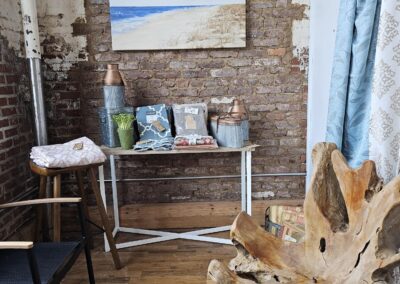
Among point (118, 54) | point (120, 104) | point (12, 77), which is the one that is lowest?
point (120, 104)

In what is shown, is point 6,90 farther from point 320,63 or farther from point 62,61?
point 320,63

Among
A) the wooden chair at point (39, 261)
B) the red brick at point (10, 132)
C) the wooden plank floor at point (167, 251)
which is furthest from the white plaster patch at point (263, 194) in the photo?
the red brick at point (10, 132)

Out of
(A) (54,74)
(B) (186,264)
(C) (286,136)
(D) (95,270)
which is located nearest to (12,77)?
(A) (54,74)

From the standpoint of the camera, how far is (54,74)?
8.60 feet

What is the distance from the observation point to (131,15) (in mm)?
2521

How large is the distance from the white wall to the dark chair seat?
5.15 feet

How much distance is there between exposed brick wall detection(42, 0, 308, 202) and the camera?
2.59 metres

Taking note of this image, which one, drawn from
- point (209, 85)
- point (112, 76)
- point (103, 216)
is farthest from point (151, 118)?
point (103, 216)

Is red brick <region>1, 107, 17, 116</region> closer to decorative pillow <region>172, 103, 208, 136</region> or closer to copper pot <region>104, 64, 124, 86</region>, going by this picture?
copper pot <region>104, 64, 124, 86</region>

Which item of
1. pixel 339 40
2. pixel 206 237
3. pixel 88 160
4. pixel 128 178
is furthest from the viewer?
pixel 128 178

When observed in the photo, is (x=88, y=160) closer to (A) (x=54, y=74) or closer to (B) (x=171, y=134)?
(B) (x=171, y=134)

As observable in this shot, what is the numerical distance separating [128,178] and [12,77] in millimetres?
1134

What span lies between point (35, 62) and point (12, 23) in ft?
1.05

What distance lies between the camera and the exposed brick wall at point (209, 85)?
259 centimetres
